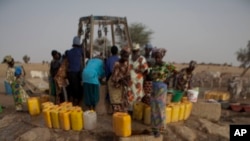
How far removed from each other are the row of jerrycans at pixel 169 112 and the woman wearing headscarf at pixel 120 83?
0.90ft

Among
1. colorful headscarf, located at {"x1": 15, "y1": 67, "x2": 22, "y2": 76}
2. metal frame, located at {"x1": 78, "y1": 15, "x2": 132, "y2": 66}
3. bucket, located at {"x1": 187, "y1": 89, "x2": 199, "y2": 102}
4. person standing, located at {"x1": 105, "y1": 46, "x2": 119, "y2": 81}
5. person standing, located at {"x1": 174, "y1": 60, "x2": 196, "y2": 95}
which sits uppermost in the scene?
metal frame, located at {"x1": 78, "y1": 15, "x2": 132, "y2": 66}

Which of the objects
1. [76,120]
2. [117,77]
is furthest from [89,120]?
[117,77]

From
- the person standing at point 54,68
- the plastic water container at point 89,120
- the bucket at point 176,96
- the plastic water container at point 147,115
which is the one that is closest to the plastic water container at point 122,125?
the plastic water container at point 89,120

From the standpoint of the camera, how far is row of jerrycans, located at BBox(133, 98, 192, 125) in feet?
19.3

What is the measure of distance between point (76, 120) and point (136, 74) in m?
1.51

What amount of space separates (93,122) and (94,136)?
1.06ft

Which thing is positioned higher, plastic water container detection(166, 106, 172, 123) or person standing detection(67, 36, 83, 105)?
person standing detection(67, 36, 83, 105)

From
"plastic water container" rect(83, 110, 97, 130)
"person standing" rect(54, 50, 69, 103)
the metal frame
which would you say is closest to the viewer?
"plastic water container" rect(83, 110, 97, 130)

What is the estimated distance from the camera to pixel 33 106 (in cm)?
694

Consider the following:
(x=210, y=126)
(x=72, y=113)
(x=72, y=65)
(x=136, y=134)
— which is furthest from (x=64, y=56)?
(x=210, y=126)

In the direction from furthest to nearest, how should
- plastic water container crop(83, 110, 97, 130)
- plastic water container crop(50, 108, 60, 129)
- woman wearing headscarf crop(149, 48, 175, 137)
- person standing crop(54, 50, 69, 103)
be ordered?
1. person standing crop(54, 50, 69, 103)
2. plastic water container crop(50, 108, 60, 129)
3. plastic water container crop(83, 110, 97, 130)
4. woman wearing headscarf crop(149, 48, 175, 137)

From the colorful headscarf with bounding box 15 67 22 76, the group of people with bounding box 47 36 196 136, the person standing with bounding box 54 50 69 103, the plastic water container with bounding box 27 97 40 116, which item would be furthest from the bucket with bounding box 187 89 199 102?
the colorful headscarf with bounding box 15 67 22 76

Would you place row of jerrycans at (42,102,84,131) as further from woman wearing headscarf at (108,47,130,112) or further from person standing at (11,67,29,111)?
person standing at (11,67,29,111)

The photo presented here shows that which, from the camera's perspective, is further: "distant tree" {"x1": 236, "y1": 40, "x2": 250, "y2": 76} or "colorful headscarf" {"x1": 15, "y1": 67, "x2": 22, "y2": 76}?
"distant tree" {"x1": 236, "y1": 40, "x2": 250, "y2": 76}
